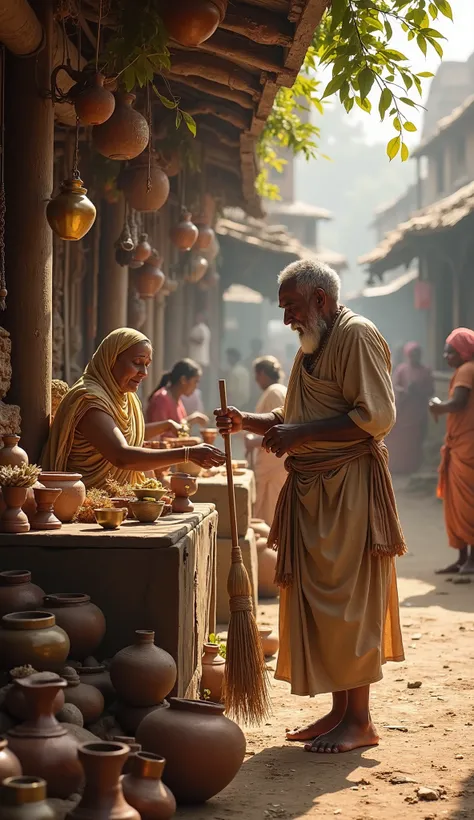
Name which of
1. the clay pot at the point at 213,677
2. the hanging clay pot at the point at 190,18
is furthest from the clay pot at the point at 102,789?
the hanging clay pot at the point at 190,18

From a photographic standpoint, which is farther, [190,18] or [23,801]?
[190,18]

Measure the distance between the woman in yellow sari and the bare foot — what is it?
1405 mm

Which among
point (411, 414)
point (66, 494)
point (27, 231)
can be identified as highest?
point (27, 231)

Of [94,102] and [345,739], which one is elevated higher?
[94,102]

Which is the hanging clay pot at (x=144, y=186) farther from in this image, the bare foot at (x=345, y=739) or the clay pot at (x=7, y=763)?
the clay pot at (x=7, y=763)

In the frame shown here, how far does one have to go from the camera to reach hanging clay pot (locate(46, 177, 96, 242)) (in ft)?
16.8

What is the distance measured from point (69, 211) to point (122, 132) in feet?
1.77

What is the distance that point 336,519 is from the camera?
4.57 m

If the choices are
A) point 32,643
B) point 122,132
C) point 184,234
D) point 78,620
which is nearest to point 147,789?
point 32,643

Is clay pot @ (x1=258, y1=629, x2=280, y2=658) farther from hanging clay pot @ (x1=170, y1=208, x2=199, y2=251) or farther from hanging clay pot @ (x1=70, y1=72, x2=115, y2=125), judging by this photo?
hanging clay pot @ (x1=170, y1=208, x2=199, y2=251)

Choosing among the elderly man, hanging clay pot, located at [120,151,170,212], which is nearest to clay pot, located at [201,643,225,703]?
the elderly man

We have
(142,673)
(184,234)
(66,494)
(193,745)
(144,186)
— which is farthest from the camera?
(184,234)

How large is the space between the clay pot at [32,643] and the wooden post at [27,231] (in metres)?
1.94

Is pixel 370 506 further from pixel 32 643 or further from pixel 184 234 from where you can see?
pixel 184 234
